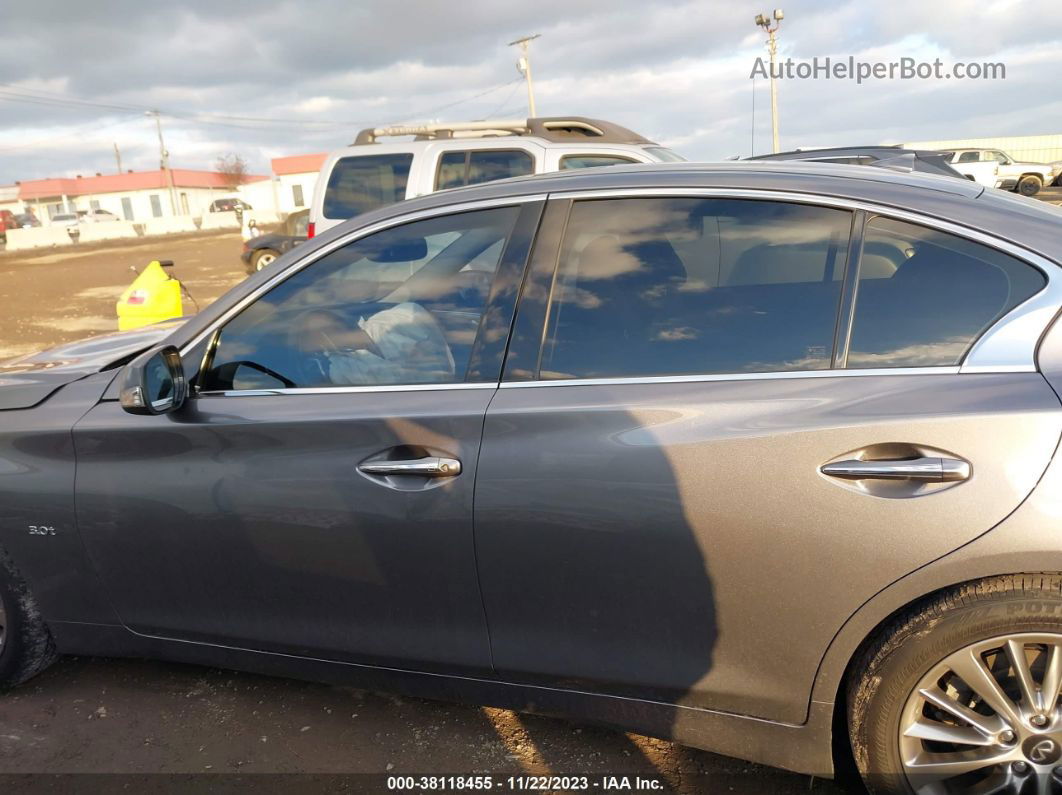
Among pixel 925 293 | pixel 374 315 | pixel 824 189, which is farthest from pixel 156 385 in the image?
pixel 925 293

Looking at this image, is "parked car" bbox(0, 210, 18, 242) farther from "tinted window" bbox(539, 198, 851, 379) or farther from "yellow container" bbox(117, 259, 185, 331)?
"tinted window" bbox(539, 198, 851, 379)

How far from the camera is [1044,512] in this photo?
172 cm

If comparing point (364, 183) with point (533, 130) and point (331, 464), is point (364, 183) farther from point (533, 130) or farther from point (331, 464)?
point (331, 464)

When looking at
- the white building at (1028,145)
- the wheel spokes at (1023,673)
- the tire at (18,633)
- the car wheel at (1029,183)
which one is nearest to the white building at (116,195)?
the white building at (1028,145)

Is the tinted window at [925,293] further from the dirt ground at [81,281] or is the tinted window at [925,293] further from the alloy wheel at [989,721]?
the dirt ground at [81,281]

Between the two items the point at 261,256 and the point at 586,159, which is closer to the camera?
the point at 586,159

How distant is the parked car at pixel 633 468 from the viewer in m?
1.84

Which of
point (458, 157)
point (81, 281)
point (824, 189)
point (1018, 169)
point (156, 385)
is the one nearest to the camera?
point (824, 189)

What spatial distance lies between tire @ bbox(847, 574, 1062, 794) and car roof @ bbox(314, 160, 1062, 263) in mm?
797

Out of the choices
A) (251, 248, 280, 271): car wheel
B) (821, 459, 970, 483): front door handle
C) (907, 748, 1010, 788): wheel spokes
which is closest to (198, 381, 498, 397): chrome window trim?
(821, 459, 970, 483): front door handle

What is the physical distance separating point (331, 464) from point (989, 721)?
1758mm

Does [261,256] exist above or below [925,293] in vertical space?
below

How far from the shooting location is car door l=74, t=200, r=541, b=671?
7.28 ft

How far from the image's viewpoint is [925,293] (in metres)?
1.95
